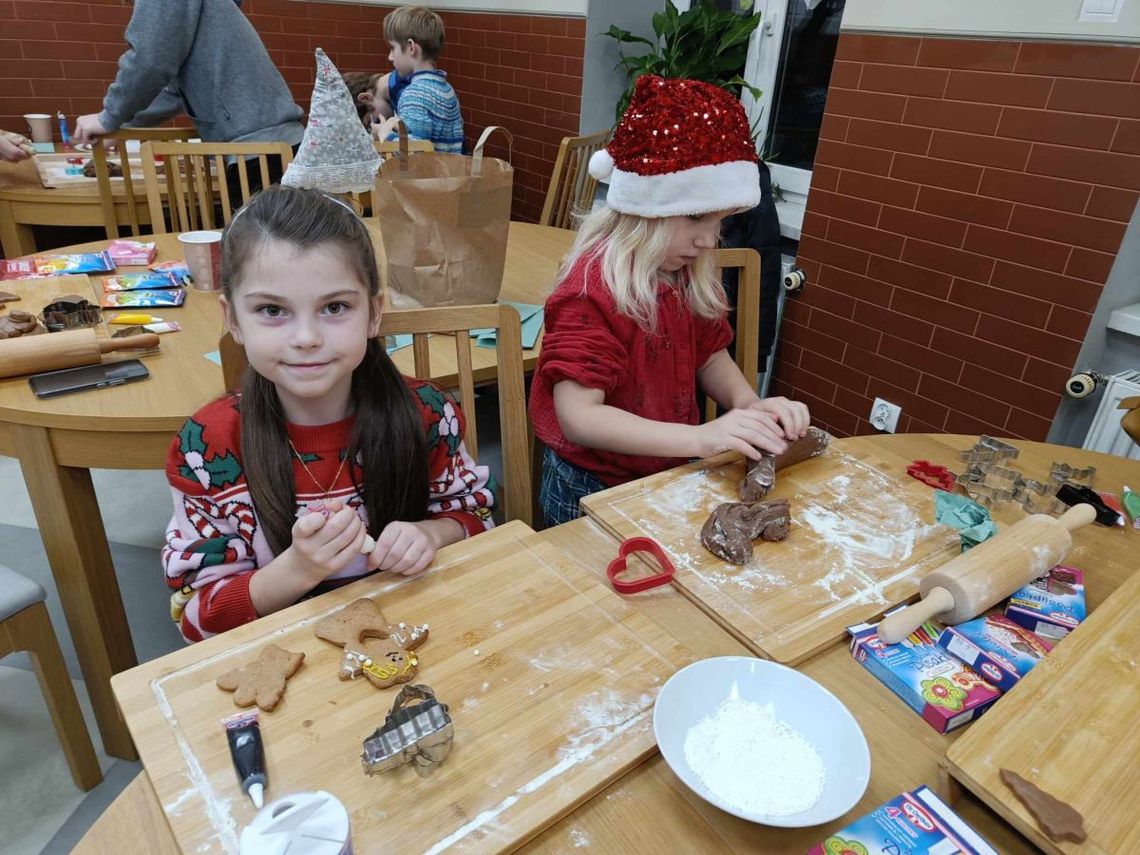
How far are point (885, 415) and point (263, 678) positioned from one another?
2440 millimetres

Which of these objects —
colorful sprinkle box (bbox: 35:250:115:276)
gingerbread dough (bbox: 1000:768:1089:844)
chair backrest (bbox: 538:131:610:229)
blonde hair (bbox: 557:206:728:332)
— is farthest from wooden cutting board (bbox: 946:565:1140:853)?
chair backrest (bbox: 538:131:610:229)

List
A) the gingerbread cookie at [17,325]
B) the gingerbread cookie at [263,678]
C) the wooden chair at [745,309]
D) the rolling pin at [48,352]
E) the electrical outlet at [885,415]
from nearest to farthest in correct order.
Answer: the gingerbread cookie at [263,678], the rolling pin at [48,352], the gingerbread cookie at [17,325], the wooden chair at [745,309], the electrical outlet at [885,415]

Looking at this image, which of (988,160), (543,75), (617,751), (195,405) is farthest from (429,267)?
(543,75)

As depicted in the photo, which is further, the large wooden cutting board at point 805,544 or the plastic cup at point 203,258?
the plastic cup at point 203,258

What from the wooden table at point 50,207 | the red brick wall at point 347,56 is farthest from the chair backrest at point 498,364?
the red brick wall at point 347,56

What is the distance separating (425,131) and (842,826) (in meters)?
3.22

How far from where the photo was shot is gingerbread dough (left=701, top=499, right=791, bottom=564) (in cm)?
103

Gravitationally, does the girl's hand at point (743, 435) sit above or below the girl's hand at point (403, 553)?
above

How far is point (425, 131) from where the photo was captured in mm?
3301

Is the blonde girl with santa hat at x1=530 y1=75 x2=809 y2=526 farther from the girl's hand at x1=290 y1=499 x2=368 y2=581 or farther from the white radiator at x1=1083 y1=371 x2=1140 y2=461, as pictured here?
the white radiator at x1=1083 y1=371 x2=1140 y2=461

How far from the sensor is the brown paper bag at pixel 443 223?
5.28 ft

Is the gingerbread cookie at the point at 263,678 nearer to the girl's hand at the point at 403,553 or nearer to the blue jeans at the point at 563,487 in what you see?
the girl's hand at the point at 403,553

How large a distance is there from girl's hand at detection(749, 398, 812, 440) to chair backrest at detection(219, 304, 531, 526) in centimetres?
42

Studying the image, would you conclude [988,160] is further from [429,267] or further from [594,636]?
[594,636]
